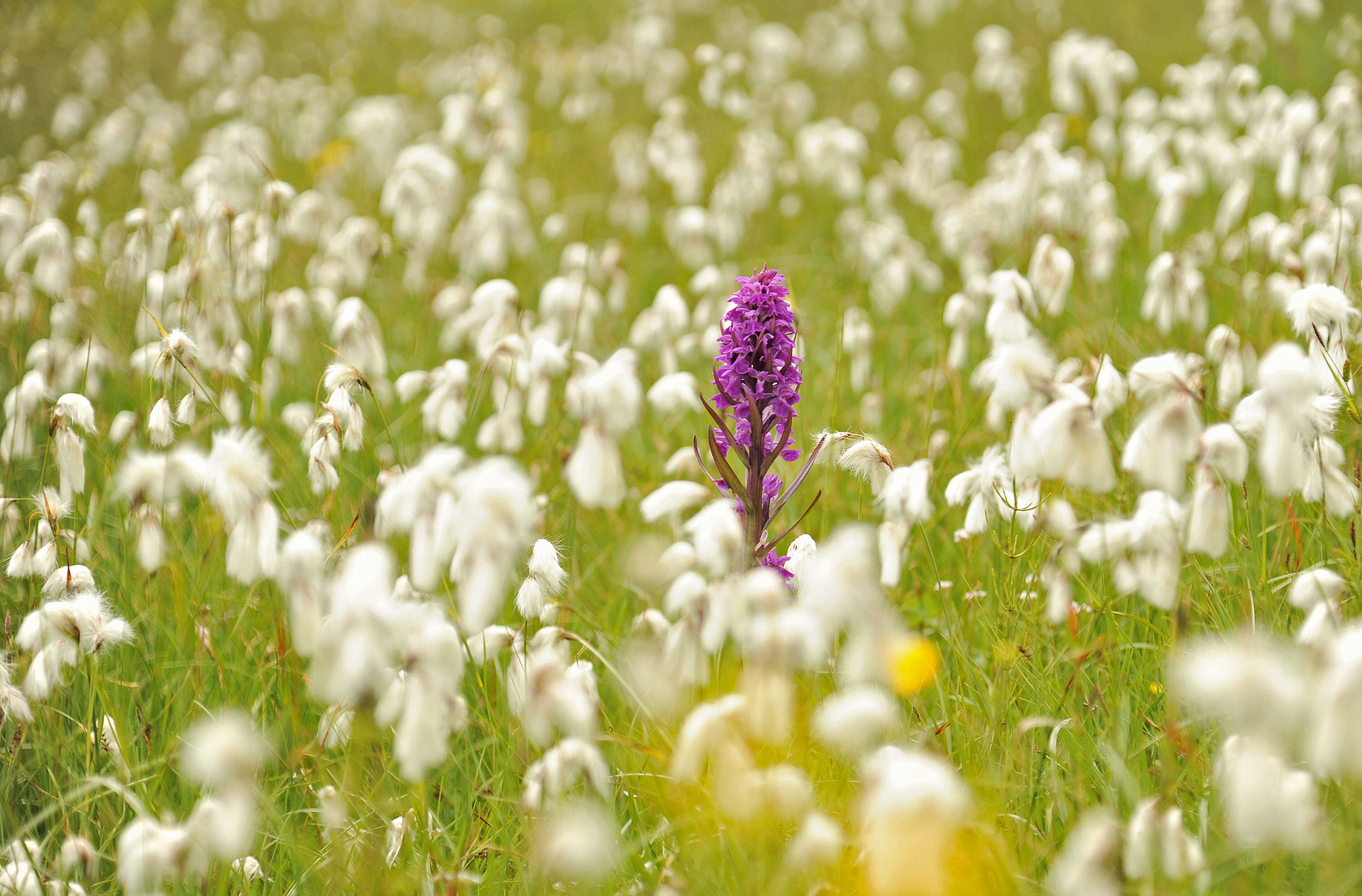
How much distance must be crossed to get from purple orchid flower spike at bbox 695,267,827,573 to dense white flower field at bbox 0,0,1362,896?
0.01 metres

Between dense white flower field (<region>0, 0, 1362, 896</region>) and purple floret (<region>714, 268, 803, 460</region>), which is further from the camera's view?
purple floret (<region>714, 268, 803, 460</region>)

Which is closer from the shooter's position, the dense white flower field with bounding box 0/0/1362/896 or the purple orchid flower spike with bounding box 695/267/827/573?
the dense white flower field with bounding box 0/0/1362/896

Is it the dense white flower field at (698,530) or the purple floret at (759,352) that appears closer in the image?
the dense white flower field at (698,530)

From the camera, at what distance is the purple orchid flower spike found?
→ 2.13 meters

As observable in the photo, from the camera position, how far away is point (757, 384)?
217 cm

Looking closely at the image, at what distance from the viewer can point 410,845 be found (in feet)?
6.30

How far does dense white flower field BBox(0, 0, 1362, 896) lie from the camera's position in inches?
56.5

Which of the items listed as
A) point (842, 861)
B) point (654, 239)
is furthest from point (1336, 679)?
point (654, 239)

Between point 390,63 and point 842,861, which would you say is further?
point 390,63

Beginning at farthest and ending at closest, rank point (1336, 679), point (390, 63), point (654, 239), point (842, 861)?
point (390, 63) < point (654, 239) < point (842, 861) < point (1336, 679)

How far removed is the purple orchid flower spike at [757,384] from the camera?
6.98ft

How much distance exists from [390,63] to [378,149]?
5722 mm

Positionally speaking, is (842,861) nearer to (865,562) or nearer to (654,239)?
(865,562)

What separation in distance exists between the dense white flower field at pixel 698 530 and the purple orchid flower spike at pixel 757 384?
12 millimetres
